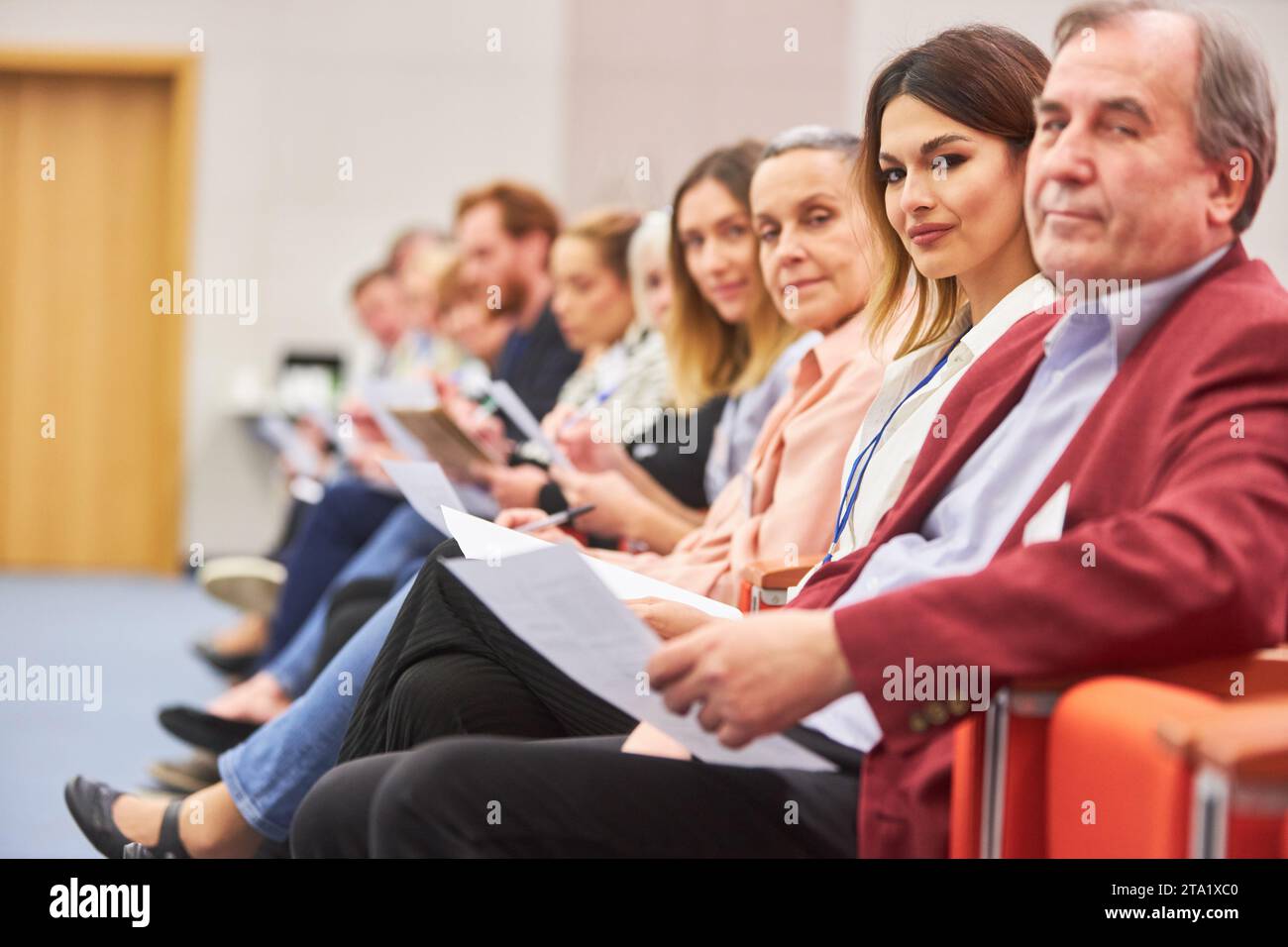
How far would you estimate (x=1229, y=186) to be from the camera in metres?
1.18

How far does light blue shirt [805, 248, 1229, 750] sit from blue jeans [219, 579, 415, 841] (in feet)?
2.24

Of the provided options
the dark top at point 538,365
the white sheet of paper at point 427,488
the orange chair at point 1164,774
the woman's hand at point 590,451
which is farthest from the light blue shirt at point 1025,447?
the dark top at point 538,365

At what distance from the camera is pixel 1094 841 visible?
1.03 m

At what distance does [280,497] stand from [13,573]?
140 cm

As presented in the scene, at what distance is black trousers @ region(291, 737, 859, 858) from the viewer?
1.13 meters

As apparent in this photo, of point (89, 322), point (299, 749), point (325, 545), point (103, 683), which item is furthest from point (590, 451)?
point (89, 322)

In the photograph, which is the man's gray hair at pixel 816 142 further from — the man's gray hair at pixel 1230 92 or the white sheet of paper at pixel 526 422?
the man's gray hair at pixel 1230 92

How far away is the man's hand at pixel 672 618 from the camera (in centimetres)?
146

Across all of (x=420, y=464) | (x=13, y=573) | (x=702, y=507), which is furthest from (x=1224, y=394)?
(x=13, y=573)

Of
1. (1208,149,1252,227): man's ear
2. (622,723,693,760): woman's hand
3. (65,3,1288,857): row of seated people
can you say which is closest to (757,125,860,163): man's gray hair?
(65,3,1288,857): row of seated people

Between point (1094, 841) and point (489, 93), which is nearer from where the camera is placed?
point (1094, 841)

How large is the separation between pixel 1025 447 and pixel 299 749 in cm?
100

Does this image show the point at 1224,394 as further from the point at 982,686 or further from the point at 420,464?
the point at 420,464
